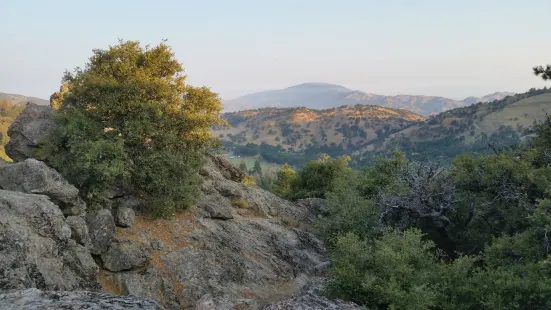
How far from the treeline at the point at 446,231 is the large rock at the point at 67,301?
938cm

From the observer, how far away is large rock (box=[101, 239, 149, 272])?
59.4 feet

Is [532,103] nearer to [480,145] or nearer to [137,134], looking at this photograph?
[480,145]

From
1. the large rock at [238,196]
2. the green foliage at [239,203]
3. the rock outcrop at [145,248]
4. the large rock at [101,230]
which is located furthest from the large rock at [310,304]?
the green foliage at [239,203]

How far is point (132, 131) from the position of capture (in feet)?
73.3

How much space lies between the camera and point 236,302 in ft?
61.5

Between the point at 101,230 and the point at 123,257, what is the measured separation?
170 cm

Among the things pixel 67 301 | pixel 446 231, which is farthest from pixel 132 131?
pixel 446 231

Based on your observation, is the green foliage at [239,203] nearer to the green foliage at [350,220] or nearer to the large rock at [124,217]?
the green foliage at [350,220]

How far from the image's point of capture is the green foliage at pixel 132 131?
20438 millimetres

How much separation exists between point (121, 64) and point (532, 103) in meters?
215

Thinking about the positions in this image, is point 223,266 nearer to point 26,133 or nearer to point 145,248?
point 145,248

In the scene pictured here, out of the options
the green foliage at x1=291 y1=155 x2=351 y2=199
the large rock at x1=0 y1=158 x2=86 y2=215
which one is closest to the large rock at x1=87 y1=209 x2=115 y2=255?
the large rock at x1=0 y1=158 x2=86 y2=215

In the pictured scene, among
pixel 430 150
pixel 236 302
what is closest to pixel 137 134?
pixel 236 302

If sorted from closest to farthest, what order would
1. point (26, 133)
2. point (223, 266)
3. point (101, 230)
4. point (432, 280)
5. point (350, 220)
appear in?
point (432, 280), point (101, 230), point (223, 266), point (26, 133), point (350, 220)
